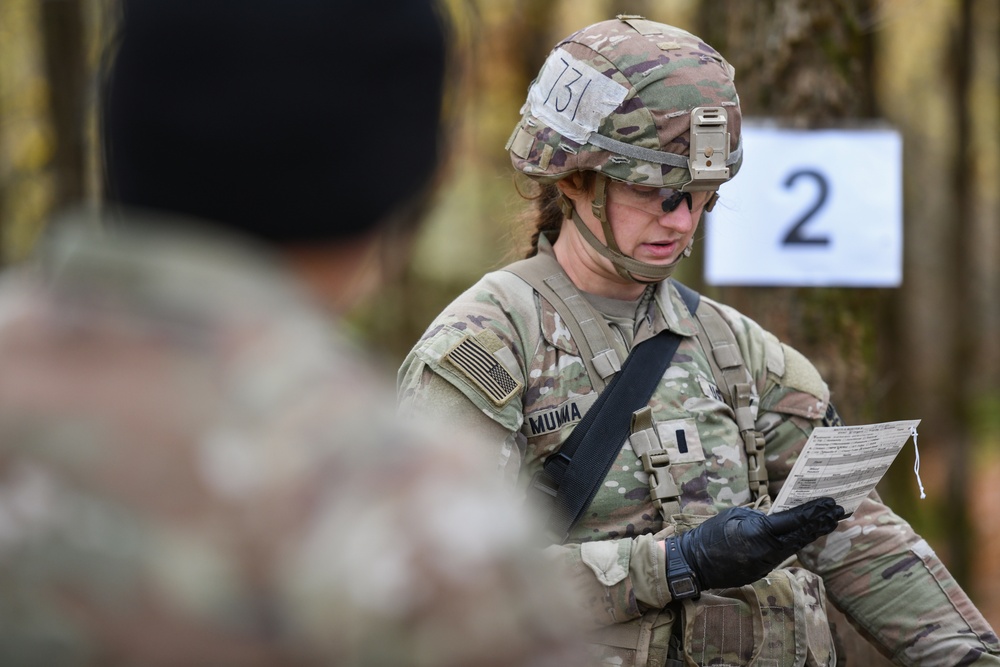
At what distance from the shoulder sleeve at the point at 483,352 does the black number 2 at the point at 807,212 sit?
199 centimetres

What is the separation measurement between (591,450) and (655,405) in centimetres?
24

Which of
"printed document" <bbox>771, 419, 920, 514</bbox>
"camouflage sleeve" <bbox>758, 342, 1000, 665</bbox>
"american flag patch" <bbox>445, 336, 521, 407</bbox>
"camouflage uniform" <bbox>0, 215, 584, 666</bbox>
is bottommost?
"camouflage sleeve" <bbox>758, 342, 1000, 665</bbox>

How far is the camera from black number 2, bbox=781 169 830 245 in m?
4.80

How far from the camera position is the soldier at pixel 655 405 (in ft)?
9.73

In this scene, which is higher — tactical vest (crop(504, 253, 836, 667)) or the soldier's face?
the soldier's face

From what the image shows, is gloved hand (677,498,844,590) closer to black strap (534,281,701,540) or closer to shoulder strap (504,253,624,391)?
black strap (534,281,701,540)

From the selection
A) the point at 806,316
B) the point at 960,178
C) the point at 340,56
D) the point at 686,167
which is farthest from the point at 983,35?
the point at 340,56

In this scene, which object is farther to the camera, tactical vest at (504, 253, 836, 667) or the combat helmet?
the combat helmet

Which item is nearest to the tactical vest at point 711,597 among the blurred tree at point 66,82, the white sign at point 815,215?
the white sign at point 815,215

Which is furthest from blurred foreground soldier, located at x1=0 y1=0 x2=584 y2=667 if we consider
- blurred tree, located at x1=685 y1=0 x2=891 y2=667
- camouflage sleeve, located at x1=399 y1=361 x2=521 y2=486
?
blurred tree, located at x1=685 y1=0 x2=891 y2=667

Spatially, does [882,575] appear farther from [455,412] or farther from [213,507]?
[213,507]

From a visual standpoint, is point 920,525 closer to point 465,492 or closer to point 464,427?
point 464,427

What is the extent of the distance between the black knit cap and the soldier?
5.85ft

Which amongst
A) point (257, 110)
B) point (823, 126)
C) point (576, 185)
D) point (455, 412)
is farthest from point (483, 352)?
point (823, 126)
